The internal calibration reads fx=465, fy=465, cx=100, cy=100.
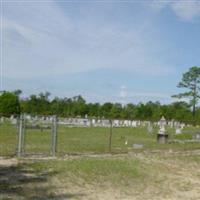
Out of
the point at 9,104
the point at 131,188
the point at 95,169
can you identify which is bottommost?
the point at 131,188

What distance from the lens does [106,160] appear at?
15.7 meters

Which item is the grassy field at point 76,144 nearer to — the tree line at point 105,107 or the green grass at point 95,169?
the green grass at point 95,169

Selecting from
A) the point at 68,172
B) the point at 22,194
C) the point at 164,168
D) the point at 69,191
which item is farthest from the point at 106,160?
the point at 22,194

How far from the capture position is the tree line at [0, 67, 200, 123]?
84625mm

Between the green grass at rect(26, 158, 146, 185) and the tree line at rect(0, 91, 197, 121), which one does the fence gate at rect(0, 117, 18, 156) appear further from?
the tree line at rect(0, 91, 197, 121)

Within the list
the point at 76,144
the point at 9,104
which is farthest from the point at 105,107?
the point at 76,144

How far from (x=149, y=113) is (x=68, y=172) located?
8528 cm

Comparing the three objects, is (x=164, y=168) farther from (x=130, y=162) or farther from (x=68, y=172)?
(x=68, y=172)

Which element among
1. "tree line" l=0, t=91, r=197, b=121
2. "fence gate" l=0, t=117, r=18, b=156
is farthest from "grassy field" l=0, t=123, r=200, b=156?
"tree line" l=0, t=91, r=197, b=121

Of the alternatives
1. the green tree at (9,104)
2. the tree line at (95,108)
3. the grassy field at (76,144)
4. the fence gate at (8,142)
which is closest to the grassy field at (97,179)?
the fence gate at (8,142)

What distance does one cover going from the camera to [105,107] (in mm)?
100125

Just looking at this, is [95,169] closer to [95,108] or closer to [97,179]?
[97,179]

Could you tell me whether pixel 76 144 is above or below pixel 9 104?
below

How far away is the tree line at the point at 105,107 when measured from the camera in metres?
84.6
